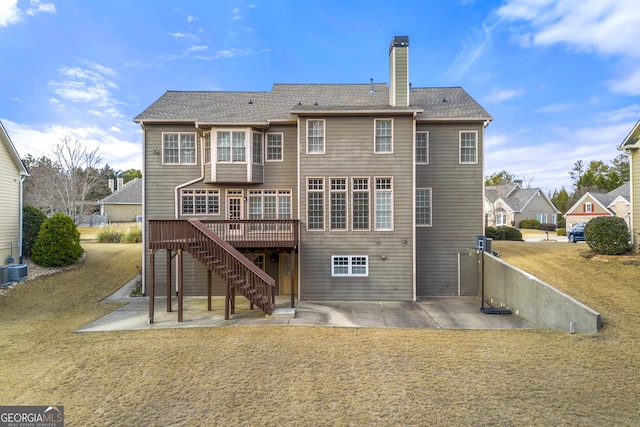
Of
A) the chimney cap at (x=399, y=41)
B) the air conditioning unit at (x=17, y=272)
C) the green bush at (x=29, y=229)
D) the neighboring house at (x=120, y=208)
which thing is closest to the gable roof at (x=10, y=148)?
the green bush at (x=29, y=229)

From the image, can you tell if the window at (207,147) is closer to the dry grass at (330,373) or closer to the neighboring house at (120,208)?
the dry grass at (330,373)

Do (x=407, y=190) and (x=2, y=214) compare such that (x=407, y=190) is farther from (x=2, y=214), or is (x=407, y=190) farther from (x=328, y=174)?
(x=2, y=214)

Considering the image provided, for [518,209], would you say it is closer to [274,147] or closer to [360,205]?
[360,205]

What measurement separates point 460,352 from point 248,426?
511 cm

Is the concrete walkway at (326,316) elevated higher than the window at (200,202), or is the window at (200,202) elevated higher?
the window at (200,202)

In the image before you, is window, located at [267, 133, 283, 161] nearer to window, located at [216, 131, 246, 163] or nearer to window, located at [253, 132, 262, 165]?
window, located at [253, 132, 262, 165]

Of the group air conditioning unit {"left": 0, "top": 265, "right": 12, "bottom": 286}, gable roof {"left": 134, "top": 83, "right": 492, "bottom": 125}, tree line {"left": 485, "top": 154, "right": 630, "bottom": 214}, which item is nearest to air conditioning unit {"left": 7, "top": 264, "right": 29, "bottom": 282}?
air conditioning unit {"left": 0, "top": 265, "right": 12, "bottom": 286}

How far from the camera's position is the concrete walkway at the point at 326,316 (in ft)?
31.7

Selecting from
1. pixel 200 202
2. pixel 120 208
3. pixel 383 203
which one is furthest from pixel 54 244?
pixel 120 208

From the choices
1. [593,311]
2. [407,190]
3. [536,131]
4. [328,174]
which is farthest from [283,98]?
[536,131]

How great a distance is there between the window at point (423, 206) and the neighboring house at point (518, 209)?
102 feet

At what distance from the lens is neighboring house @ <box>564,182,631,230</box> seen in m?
32.0

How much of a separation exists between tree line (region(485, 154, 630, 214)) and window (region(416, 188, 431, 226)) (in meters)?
48.4

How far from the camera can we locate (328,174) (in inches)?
510
